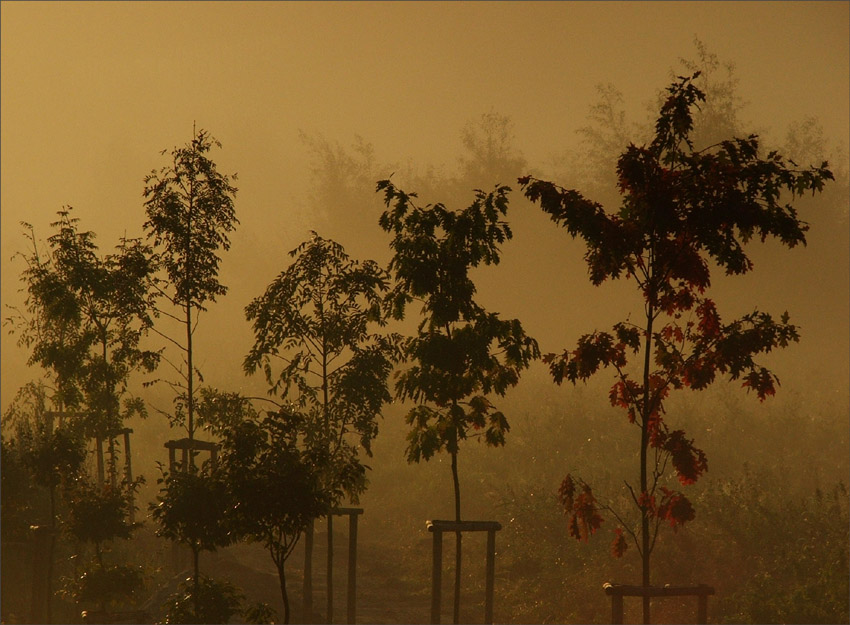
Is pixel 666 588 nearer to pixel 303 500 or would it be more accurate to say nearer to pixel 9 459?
pixel 303 500

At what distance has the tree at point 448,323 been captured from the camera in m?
14.3

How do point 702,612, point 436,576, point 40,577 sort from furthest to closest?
point 40,577, point 436,576, point 702,612

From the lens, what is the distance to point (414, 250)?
14.4 metres

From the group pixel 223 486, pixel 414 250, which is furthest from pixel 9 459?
pixel 414 250

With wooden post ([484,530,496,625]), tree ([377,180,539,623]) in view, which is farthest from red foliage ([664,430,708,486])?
wooden post ([484,530,496,625])

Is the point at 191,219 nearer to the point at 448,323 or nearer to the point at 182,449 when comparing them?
the point at 182,449

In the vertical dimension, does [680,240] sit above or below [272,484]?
above

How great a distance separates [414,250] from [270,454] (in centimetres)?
353

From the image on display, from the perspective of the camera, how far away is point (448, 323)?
47.2 ft

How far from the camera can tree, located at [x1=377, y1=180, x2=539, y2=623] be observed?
14.3m

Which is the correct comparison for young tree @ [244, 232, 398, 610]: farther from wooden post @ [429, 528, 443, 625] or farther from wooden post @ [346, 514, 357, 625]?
wooden post @ [429, 528, 443, 625]

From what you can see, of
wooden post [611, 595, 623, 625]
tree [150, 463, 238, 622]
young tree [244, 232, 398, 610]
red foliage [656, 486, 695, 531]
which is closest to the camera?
red foliage [656, 486, 695, 531]

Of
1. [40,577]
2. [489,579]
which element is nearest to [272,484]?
[489,579]

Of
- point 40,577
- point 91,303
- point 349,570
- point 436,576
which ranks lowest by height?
point 40,577
